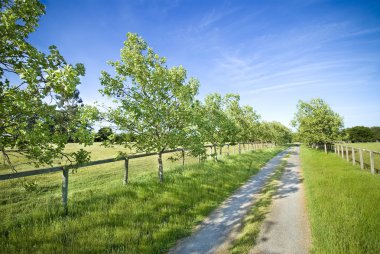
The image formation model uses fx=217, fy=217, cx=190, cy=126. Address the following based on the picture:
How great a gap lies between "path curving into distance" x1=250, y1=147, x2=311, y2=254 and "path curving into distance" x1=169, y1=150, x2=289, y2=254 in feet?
3.25

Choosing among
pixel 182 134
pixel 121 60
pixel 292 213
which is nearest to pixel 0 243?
pixel 182 134

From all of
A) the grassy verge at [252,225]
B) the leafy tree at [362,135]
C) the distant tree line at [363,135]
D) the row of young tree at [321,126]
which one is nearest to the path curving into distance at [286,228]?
the grassy verge at [252,225]

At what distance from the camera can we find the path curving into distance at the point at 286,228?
5.54m

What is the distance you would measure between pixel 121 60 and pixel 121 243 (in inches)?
324

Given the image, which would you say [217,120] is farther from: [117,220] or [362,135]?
[362,135]

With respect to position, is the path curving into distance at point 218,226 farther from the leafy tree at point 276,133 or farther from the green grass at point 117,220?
the leafy tree at point 276,133

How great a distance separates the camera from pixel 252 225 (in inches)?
275

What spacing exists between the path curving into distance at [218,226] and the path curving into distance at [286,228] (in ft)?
3.25

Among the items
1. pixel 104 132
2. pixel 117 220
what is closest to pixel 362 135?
pixel 104 132

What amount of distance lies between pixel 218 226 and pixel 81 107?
663 centimetres

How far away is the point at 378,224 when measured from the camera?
19.7 feet

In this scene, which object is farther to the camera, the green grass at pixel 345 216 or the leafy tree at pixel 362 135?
the leafy tree at pixel 362 135

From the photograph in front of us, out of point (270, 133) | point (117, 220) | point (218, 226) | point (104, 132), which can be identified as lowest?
point (218, 226)

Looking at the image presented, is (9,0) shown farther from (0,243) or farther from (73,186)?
(73,186)
